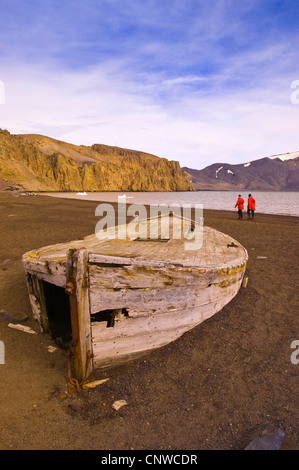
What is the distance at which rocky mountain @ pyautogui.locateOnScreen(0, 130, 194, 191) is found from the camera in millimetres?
63081

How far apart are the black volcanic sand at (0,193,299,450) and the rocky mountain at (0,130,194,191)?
5105cm

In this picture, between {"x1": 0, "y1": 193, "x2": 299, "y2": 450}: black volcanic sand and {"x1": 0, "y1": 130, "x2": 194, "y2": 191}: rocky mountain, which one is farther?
{"x1": 0, "y1": 130, "x2": 194, "y2": 191}: rocky mountain

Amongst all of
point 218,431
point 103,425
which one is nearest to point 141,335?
point 103,425

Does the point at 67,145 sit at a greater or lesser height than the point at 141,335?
greater

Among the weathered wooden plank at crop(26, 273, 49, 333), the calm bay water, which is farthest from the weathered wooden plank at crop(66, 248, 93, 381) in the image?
the calm bay water

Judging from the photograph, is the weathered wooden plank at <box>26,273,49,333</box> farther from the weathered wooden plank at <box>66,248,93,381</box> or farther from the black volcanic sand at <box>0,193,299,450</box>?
the weathered wooden plank at <box>66,248,93,381</box>

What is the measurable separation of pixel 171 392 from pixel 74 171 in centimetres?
9853

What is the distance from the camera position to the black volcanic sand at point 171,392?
3.00 meters

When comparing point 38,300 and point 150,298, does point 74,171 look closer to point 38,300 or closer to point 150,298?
point 38,300

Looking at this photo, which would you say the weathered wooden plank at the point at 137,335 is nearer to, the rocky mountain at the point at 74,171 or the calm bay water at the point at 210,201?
the calm bay water at the point at 210,201

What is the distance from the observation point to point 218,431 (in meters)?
3.09

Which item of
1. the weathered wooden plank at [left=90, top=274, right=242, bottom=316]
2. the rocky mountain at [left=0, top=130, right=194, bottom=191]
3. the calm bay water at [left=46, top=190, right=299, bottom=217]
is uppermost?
the rocky mountain at [left=0, top=130, right=194, bottom=191]
